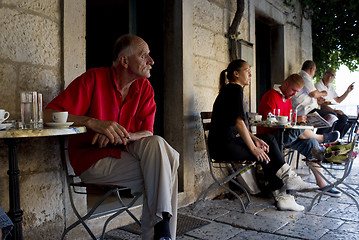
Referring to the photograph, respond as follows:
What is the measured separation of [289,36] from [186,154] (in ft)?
14.0

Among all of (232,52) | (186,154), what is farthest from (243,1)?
(186,154)

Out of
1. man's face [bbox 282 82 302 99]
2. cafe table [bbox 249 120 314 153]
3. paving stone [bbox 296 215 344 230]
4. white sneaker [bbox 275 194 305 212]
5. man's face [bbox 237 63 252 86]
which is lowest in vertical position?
paving stone [bbox 296 215 344 230]

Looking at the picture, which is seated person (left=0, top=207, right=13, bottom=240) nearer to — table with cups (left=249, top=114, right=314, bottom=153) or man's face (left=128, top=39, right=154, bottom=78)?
man's face (left=128, top=39, right=154, bottom=78)

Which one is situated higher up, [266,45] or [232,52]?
[266,45]

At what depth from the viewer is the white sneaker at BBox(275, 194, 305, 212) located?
12.2 feet

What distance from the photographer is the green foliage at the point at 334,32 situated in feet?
25.6

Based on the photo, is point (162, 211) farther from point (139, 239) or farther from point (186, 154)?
point (186, 154)

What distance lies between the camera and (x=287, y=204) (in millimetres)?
3723

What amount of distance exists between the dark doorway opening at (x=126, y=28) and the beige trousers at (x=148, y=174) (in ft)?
5.92

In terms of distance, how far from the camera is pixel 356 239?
286cm

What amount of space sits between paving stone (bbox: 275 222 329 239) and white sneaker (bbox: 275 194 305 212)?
16.5 inches

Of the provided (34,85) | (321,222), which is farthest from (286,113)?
(34,85)

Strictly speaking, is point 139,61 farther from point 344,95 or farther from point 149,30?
point 344,95

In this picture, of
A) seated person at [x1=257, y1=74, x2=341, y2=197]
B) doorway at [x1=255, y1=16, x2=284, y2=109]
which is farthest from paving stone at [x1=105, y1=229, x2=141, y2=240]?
doorway at [x1=255, y1=16, x2=284, y2=109]
